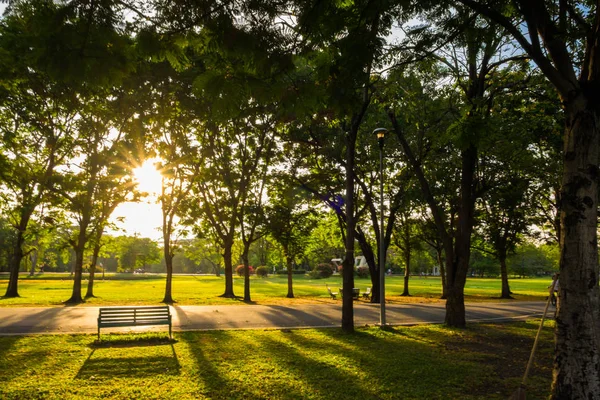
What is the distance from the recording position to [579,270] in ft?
17.6

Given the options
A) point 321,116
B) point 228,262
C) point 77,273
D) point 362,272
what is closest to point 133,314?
point 321,116

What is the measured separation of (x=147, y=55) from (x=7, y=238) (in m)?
69.4

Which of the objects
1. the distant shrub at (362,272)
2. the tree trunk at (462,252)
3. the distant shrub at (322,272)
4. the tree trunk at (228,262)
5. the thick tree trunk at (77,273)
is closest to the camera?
the tree trunk at (462,252)

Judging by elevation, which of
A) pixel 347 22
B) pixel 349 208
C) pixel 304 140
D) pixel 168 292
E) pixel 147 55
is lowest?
pixel 168 292

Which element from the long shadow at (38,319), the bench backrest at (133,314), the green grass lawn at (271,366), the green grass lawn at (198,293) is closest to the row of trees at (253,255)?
the green grass lawn at (198,293)

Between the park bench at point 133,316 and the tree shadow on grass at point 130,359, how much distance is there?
0.51m

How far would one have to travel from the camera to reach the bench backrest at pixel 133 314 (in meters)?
9.84

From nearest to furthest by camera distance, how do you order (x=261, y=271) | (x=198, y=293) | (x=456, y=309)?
1. (x=456, y=309)
2. (x=198, y=293)
3. (x=261, y=271)

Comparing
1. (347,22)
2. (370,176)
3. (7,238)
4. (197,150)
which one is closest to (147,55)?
(347,22)

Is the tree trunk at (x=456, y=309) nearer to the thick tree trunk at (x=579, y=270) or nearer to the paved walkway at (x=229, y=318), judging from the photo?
the paved walkway at (x=229, y=318)

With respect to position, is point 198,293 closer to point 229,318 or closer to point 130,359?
point 229,318

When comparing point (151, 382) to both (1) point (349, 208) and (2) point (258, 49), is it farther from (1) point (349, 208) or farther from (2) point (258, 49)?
(1) point (349, 208)

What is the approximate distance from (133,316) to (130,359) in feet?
6.23

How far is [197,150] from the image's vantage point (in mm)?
21734
